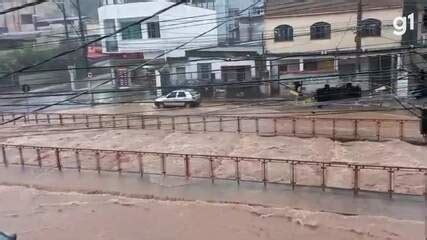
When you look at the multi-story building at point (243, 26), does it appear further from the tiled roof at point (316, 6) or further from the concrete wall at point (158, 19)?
the tiled roof at point (316, 6)

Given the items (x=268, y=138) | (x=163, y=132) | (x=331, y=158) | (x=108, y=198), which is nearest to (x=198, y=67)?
(x=163, y=132)

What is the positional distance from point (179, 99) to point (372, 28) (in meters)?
8.95

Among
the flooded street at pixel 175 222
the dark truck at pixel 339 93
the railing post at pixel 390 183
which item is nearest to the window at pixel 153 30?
the dark truck at pixel 339 93

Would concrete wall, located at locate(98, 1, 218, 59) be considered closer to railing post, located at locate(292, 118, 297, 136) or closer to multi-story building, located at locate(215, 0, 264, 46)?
multi-story building, located at locate(215, 0, 264, 46)

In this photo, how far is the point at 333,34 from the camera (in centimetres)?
2261

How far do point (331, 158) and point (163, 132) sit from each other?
651 cm

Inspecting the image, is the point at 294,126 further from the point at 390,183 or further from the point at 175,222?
the point at 175,222

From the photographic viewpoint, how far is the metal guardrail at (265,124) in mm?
16078

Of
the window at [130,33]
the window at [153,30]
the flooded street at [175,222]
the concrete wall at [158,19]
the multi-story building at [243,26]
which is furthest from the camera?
the multi-story building at [243,26]

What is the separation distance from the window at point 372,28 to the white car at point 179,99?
7923mm

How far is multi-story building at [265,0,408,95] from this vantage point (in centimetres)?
2173

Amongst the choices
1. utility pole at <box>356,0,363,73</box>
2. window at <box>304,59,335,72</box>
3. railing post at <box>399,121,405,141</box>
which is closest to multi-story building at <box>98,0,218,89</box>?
window at <box>304,59,335,72</box>

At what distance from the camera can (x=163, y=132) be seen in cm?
1806

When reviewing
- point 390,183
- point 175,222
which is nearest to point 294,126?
point 390,183
